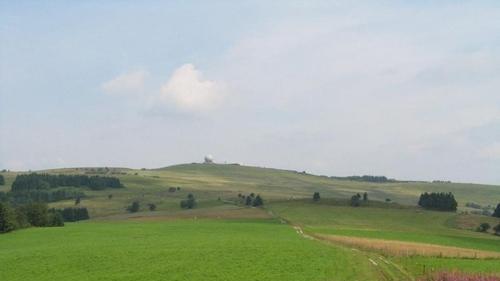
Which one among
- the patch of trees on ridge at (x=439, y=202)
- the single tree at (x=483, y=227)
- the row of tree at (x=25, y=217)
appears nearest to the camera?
the row of tree at (x=25, y=217)

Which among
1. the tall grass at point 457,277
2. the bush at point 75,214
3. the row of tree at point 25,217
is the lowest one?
the bush at point 75,214

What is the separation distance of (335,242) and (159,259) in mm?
27473

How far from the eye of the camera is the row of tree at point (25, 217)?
304 ft

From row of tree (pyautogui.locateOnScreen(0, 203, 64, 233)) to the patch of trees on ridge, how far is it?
312 ft

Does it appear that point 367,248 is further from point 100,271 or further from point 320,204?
point 320,204

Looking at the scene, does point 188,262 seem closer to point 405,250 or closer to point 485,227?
point 405,250

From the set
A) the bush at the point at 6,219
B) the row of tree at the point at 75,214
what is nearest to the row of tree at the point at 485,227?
the bush at the point at 6,219

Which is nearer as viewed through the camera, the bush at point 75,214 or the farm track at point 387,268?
the farm track at point 387,268

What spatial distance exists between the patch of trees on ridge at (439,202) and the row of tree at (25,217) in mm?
95199

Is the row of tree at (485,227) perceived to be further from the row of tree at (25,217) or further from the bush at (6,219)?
the bush at (6,219)

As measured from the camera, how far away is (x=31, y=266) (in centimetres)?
5038

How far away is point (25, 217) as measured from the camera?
10488 cm

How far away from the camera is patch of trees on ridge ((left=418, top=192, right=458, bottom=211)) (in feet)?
506

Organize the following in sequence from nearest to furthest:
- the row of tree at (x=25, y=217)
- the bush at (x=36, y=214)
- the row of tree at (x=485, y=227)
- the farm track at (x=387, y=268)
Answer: the farm track at (x=387, y=268), the row of tree at (x=25, y=217), the bush at (x=36, y=214), the row of tree at (x=485, y=227)
